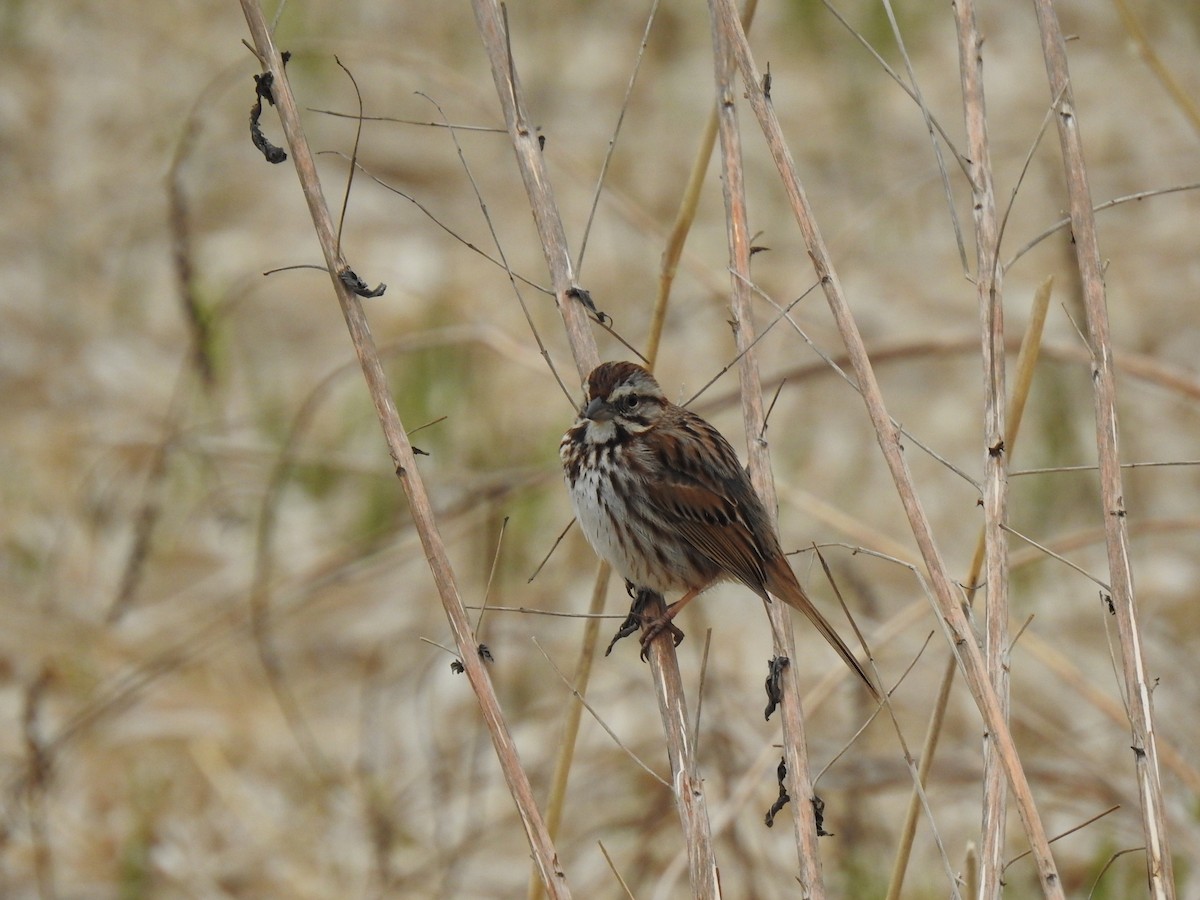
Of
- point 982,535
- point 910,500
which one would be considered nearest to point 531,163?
point 910,500

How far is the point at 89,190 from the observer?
868cm

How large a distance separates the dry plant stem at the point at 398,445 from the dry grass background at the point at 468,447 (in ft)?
3.16

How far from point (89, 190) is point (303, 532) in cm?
302

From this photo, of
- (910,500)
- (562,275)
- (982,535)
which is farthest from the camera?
(562,275)

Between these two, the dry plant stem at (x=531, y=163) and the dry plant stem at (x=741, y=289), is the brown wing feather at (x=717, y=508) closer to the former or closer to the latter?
the dry plant stem at (x=741, y=289)

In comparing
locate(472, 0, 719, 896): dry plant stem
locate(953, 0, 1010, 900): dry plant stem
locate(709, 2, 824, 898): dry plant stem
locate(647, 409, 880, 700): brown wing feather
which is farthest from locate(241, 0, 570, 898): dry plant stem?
locate(647, 409, 880, 700): brown wing feather

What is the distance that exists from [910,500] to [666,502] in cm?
140

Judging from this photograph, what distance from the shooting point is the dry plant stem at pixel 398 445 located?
2.28 metres

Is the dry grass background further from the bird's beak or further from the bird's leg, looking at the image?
the bird's beak

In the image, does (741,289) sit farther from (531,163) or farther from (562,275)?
(531,163)

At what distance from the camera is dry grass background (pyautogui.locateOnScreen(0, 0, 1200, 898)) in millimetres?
4527

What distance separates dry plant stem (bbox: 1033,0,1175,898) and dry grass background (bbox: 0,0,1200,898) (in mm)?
941

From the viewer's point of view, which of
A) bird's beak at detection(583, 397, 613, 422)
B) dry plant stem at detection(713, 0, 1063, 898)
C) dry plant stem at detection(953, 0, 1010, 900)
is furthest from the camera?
bird's beak at detection(583, 397, 613, 422)

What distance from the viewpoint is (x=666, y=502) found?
3.62m
